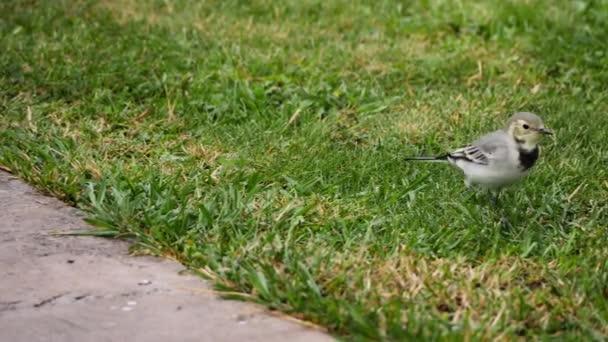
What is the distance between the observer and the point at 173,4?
8.37 m

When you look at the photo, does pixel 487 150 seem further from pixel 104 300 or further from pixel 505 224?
pixel 104 300

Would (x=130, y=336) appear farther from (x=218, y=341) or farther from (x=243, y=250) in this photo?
(x=243, y=250)

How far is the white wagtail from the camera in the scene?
4605 millimetres

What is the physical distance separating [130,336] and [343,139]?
2.79 m

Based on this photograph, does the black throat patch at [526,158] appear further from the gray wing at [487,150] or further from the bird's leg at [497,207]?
the bird's leg at [497,207]

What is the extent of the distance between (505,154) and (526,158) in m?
0.11

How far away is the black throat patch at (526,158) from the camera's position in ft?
15.1

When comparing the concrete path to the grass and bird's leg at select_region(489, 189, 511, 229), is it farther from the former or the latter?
bird's leg at select_region(489, 189, 511, 229)

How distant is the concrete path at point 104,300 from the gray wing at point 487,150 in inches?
62.2

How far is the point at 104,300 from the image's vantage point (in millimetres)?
3656

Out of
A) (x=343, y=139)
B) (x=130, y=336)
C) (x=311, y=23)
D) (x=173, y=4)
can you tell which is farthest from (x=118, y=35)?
(x=130, y=336)

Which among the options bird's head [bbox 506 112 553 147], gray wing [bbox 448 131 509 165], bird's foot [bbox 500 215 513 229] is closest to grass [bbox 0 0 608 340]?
bird's foot [bbox 500 215 513 229]

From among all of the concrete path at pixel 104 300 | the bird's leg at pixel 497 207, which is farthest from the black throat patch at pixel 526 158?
the concrete path at pixel 104 300

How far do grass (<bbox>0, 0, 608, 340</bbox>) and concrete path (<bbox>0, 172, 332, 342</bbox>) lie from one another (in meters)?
0.12
